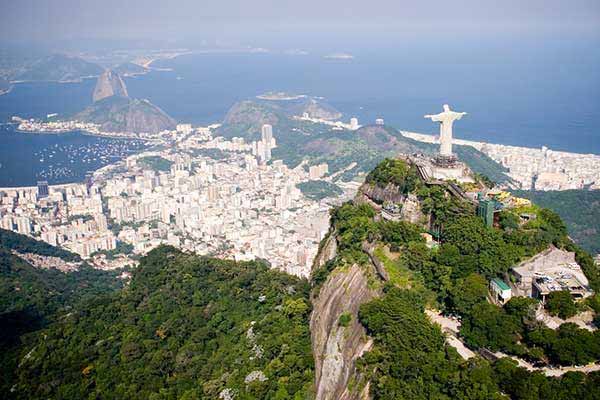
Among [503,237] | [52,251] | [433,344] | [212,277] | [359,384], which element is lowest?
[52,251]

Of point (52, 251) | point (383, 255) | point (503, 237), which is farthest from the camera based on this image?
point (52, 251)

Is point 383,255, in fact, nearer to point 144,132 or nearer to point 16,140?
point 144,132

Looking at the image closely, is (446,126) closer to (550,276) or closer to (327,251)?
(327,251)

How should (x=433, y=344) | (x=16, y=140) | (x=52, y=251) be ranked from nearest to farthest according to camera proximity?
(x=433, y=344), (x=52, y=251), (x=16, y=140)

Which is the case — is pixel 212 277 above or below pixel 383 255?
below

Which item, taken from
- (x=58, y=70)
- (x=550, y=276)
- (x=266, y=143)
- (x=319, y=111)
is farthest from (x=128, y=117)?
(x=550, y=276)

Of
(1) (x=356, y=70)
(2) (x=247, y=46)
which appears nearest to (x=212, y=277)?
(1) (x=356, y=70)
